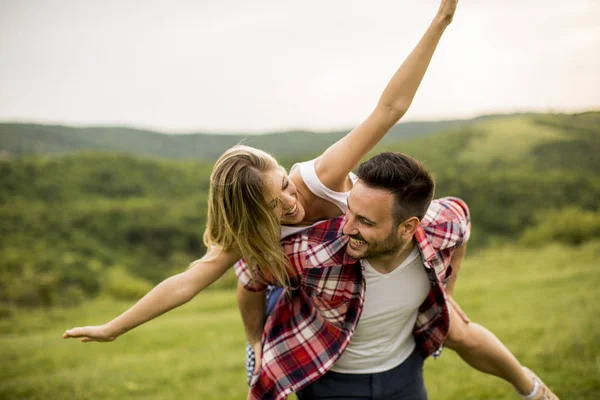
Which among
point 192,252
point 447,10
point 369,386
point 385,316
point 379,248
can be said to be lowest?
point 192,252

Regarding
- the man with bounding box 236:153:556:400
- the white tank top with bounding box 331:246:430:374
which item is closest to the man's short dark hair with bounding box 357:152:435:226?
the man with bounding box 236:153:556:400

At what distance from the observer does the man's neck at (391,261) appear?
2885 millimetres

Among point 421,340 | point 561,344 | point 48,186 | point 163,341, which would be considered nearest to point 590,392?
point 561,344

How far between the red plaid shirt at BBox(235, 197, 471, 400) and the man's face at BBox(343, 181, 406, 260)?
120 millimetres

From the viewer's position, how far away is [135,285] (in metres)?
16.2

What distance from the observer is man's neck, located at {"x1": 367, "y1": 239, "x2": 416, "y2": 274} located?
2885 mm

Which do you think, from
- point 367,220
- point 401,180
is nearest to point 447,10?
point 401,180

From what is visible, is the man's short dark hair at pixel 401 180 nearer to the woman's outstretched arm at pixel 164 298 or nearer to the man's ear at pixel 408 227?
the man's ear at pixel 408 227

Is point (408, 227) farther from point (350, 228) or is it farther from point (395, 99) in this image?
point (395, 99)

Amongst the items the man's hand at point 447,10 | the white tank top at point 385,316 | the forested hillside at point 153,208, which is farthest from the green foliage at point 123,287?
the man's hand at point 447,10

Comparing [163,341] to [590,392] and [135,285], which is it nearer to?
[590,392]

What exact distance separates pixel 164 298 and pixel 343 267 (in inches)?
37.2

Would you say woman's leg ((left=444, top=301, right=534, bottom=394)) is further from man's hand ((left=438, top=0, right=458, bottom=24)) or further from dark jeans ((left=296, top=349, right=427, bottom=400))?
man's hand ((left=438, top=0, right=458, bottom=24))

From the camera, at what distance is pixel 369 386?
9.77 feet
